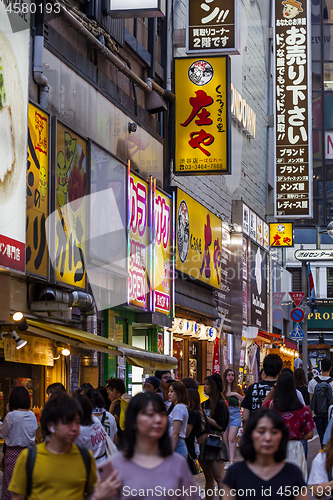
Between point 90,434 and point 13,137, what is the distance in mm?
6646

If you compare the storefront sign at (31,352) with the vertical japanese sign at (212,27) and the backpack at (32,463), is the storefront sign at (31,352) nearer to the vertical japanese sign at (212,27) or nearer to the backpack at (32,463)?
the backpack at (32,463)

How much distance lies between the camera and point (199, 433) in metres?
10.8

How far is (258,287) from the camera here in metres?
33.1

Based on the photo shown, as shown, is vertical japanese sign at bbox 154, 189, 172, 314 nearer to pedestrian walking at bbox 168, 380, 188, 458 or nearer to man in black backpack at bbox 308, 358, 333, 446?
man in black backpack at bbox 308, 358, 333, 446

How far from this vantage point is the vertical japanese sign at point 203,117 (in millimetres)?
21500

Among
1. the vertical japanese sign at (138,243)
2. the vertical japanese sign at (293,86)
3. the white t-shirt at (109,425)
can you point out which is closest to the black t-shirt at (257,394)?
the white t-shirt at (109,425)

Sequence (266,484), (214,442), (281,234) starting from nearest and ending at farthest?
(266,484)
(214,442)
(281,234)

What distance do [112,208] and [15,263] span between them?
5.55m

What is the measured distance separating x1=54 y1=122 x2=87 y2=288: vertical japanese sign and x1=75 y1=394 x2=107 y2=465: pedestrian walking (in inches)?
283

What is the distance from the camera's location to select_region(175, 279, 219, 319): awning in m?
23.5

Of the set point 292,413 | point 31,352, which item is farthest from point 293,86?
point 292,413

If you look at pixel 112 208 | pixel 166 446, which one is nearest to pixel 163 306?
pixel 112 208

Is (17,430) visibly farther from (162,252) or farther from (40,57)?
(162,252)

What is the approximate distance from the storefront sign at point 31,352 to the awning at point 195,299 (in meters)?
7.94
